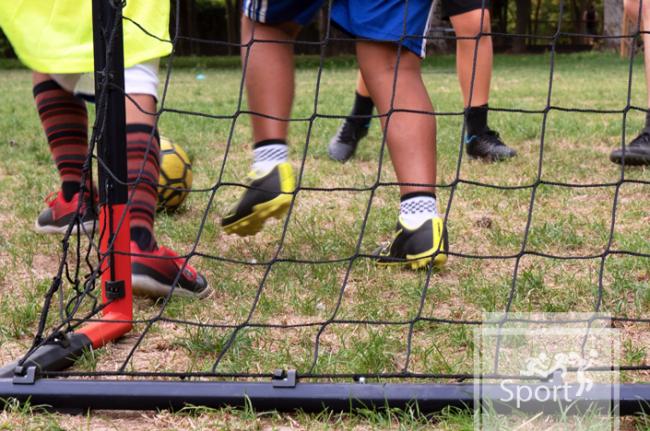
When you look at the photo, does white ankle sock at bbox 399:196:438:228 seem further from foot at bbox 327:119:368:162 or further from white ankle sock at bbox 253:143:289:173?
foot at bbox 327:119:368:162

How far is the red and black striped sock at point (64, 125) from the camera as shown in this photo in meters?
2.59

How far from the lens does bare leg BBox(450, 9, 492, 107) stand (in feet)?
12.5

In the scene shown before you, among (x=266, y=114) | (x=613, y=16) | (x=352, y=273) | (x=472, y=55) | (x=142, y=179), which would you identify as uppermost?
(x=613, y=16)

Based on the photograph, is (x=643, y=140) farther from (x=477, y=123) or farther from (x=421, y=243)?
(x=421, y=243)

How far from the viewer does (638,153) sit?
3.58 meters

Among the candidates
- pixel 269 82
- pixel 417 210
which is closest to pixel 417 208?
pixel 417 210

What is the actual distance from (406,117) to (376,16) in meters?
0.28

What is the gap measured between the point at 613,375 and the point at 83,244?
1.63m

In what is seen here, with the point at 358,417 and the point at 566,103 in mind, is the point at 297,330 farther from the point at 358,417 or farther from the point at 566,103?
the point at 566,103

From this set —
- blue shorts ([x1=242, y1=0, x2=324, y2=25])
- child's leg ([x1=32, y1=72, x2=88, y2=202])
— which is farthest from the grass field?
Result: blue shorts ([x1=242, y1=0, x2=324, y2=25])

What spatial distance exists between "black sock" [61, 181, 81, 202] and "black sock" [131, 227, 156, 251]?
0.64 metres

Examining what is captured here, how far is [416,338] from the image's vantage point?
187cm

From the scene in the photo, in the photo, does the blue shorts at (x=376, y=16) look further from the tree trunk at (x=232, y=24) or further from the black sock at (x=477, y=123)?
the tree trunk at (x=232, y=24)

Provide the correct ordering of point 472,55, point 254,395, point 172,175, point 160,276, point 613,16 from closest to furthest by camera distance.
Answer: point 254,395 < point 160,276 < point 172,175 < point 472,55 < point 613,16
